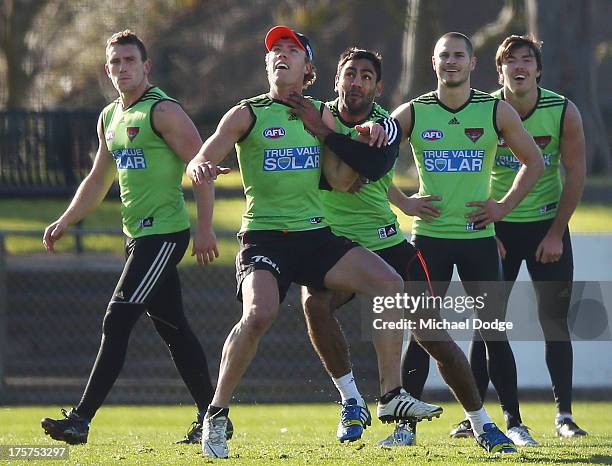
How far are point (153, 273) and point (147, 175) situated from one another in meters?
0.60

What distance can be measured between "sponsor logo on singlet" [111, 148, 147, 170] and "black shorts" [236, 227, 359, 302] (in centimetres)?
92

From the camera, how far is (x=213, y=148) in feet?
24.3

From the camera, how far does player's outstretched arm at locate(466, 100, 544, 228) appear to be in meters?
8.23

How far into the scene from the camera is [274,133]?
7.58m

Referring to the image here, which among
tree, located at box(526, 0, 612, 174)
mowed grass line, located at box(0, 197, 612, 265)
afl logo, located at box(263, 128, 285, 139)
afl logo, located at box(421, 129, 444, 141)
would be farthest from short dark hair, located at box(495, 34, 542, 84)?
tree, located at box(526, 0, 612, 174)

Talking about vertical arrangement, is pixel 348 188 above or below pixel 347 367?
above

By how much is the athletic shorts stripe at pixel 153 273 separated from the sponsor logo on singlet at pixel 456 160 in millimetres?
1672

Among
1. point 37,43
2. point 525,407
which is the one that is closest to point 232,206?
point 525,407

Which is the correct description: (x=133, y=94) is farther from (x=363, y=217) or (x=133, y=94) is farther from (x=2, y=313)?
(x=2, y=313)

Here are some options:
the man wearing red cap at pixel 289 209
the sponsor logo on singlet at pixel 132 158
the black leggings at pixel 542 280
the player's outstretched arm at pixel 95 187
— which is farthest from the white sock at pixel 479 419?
the player's outstretched arm at pixel 95 187

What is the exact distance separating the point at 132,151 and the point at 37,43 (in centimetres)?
2142

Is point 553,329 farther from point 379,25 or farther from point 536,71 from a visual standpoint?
point 379,25

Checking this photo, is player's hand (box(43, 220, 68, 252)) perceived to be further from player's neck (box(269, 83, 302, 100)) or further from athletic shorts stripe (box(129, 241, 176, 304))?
player's neck (box(269, 83, 302, 100))

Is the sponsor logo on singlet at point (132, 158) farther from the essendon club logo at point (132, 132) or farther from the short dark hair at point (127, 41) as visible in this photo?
the short dark hair at point (127, 41)
